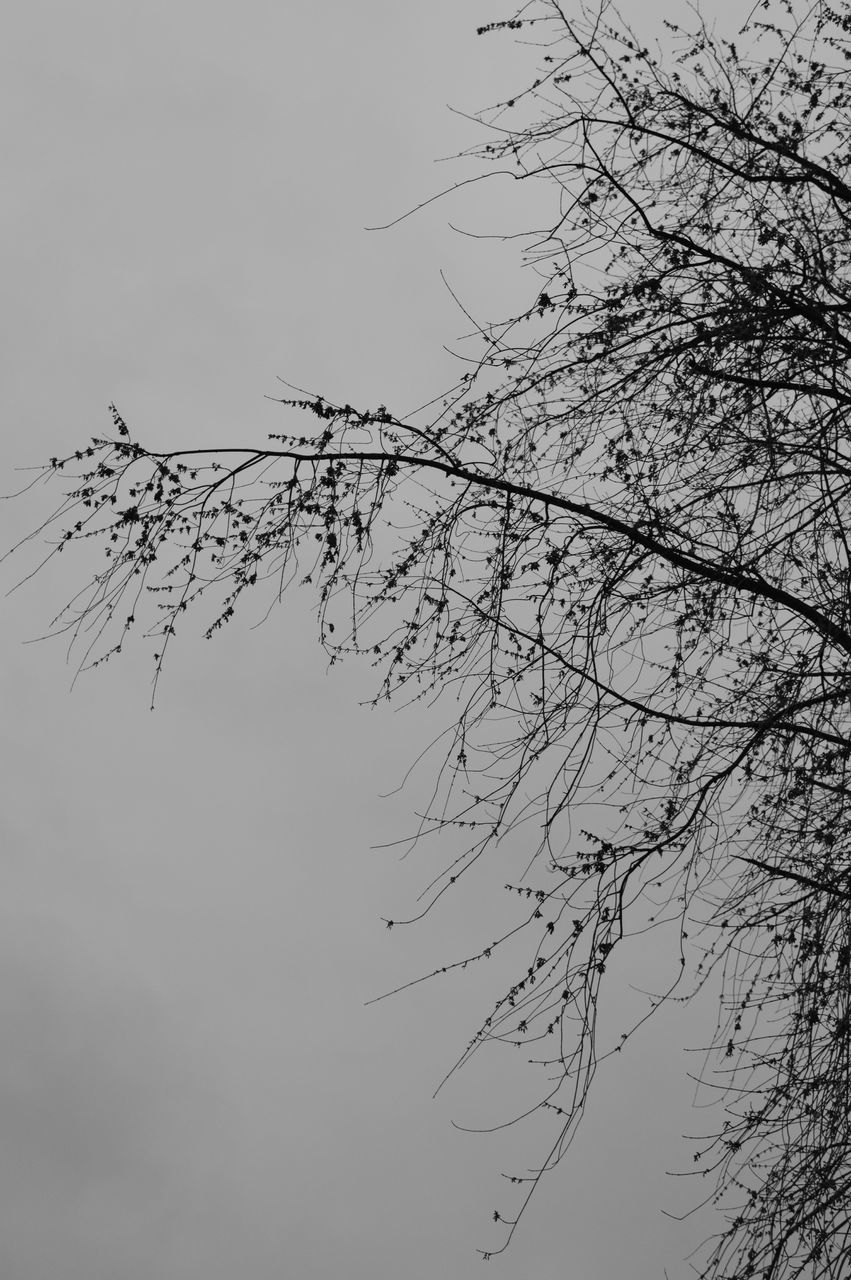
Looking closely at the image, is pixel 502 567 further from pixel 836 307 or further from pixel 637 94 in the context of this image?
pixel 637 94

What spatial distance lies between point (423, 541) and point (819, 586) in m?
1.32

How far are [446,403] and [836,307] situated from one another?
1.25m

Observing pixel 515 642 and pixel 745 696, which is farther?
pixel 745 696

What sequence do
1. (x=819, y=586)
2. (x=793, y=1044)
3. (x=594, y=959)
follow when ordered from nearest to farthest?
(x=594, y=959)
(x=793, y=1044)
(x=819, y=586)

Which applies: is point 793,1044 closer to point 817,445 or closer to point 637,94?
point 817,445

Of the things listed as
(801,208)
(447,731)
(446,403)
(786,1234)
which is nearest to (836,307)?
(801,208)

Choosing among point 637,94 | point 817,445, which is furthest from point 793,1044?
point 637,94

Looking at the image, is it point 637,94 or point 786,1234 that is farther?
point 637,94

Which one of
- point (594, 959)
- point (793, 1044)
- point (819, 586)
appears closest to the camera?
point (594, 959)

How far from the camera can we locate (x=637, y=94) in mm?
4664

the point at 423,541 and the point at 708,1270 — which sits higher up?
the point at 423,541

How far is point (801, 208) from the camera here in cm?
450

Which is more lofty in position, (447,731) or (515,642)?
(515,642)

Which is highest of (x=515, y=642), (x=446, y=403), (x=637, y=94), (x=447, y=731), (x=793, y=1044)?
(x=637, y=94)
